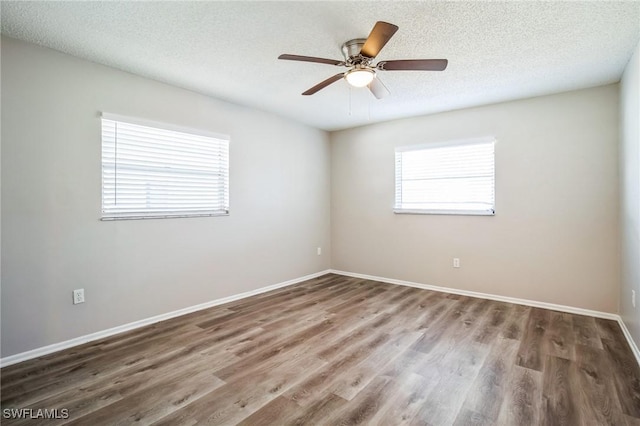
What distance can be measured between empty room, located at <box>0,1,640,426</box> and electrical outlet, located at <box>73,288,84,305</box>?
15 mm

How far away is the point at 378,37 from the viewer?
190cm

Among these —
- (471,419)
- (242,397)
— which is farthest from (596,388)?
(242,397)

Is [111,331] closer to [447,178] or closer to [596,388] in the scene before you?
[596,388]

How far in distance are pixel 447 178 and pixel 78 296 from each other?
436cm

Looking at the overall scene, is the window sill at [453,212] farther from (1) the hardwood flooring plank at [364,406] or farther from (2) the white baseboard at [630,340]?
(1) the hardwood flooring plank at [364,406]

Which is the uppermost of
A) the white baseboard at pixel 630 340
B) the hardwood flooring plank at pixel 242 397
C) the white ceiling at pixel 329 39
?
the white ceiling at pixel 329 39

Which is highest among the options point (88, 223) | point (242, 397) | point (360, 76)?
point (360, 76)

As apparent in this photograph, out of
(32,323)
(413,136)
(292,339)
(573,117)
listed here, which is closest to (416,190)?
(413,136)

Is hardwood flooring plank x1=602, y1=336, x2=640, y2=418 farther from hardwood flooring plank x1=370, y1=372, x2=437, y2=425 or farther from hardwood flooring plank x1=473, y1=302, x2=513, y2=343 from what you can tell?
hardwood flooring plank x1=370, y1=372, x2=437, y2=425

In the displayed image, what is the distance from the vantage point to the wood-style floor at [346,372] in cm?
180

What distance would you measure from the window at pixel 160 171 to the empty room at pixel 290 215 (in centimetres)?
2

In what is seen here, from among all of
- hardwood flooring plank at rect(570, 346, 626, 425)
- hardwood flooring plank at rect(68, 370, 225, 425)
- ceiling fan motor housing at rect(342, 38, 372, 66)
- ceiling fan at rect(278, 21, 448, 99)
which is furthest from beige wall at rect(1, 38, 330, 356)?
hardwood flooring plank at rect(570, 346, 626, 425)

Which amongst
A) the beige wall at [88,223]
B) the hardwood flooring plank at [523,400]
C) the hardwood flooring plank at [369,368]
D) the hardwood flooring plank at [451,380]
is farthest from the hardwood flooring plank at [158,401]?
the hardwood flooring plank at [523,400]

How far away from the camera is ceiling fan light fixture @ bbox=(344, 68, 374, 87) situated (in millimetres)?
2349
